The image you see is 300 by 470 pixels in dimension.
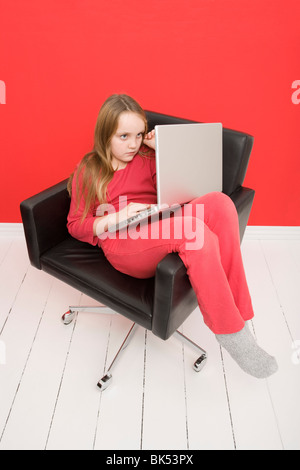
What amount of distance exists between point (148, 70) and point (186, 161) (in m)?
0.81

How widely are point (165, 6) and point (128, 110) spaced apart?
69 centimetres

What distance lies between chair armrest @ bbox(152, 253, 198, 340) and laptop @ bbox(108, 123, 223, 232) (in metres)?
0.18

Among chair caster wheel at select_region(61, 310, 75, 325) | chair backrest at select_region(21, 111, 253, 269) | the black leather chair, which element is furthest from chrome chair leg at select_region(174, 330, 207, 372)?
chair backrest at select_region(21, 111, 253, 269)

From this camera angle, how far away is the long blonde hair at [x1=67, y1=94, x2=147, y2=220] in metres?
1.38

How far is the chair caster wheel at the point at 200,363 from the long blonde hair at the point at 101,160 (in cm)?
73

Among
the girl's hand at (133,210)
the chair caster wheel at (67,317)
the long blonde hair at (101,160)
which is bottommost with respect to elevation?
the chair caster wheel at (67,317)

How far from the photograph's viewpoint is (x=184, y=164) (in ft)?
4.22

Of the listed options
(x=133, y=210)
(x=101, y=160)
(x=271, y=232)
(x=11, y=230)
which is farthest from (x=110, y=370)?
(x=271, y=232)

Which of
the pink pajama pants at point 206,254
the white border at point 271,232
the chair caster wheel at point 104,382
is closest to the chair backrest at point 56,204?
the pink pajama pants at point 206,254

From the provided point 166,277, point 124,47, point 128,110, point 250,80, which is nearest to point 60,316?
point 166,277

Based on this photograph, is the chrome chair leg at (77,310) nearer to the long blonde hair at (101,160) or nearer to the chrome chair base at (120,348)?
the chrome chair base at (120,348)

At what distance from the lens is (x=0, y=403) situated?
143 centimetres

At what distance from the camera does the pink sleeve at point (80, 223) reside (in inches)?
57.1

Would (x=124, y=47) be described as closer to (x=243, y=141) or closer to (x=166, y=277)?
(x=243, y=141)
